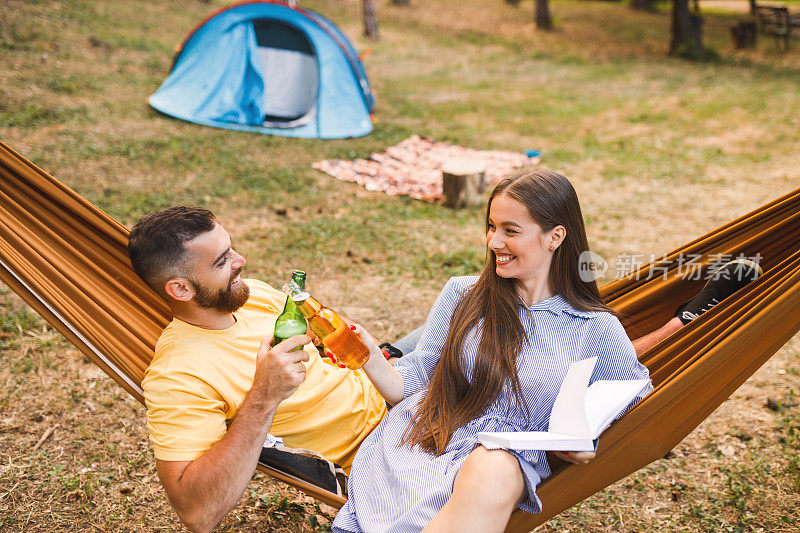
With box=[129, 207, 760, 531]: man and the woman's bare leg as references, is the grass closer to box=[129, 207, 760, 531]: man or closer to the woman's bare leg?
box=[129, 207, 760, 531]: man

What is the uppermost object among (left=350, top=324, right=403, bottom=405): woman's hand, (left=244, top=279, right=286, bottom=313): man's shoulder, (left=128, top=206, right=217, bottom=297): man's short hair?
(left=128, top=206, right=217, bottom=297): man's short hair

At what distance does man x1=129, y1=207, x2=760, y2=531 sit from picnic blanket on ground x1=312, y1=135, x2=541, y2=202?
3382 mm

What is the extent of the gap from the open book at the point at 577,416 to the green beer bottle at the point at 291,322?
519 millimetres

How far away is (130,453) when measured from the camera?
8.31ft

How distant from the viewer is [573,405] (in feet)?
5.12

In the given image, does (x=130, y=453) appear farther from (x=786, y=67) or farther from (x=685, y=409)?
(x=786, y=67)

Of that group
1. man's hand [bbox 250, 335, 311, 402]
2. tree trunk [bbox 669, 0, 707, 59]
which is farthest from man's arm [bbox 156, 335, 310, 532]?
tree trunk [bbox 669, 0, 707, 59]

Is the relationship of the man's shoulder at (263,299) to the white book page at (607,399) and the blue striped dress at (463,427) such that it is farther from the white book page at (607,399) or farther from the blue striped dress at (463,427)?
the white book page at (607,399)

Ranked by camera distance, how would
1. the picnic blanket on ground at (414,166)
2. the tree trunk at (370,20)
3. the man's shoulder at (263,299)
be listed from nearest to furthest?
the man's shoulder at (263,299) → the picnic blanket on ground at (414,166) → the tree trunk at (370,20)

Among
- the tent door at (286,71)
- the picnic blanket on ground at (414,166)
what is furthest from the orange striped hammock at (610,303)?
the tent door at (286,71)

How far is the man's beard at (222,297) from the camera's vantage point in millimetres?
1727

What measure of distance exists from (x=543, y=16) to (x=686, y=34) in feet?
9.87

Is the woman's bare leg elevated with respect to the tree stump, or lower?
elevated

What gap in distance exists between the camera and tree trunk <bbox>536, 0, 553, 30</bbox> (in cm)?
1300
